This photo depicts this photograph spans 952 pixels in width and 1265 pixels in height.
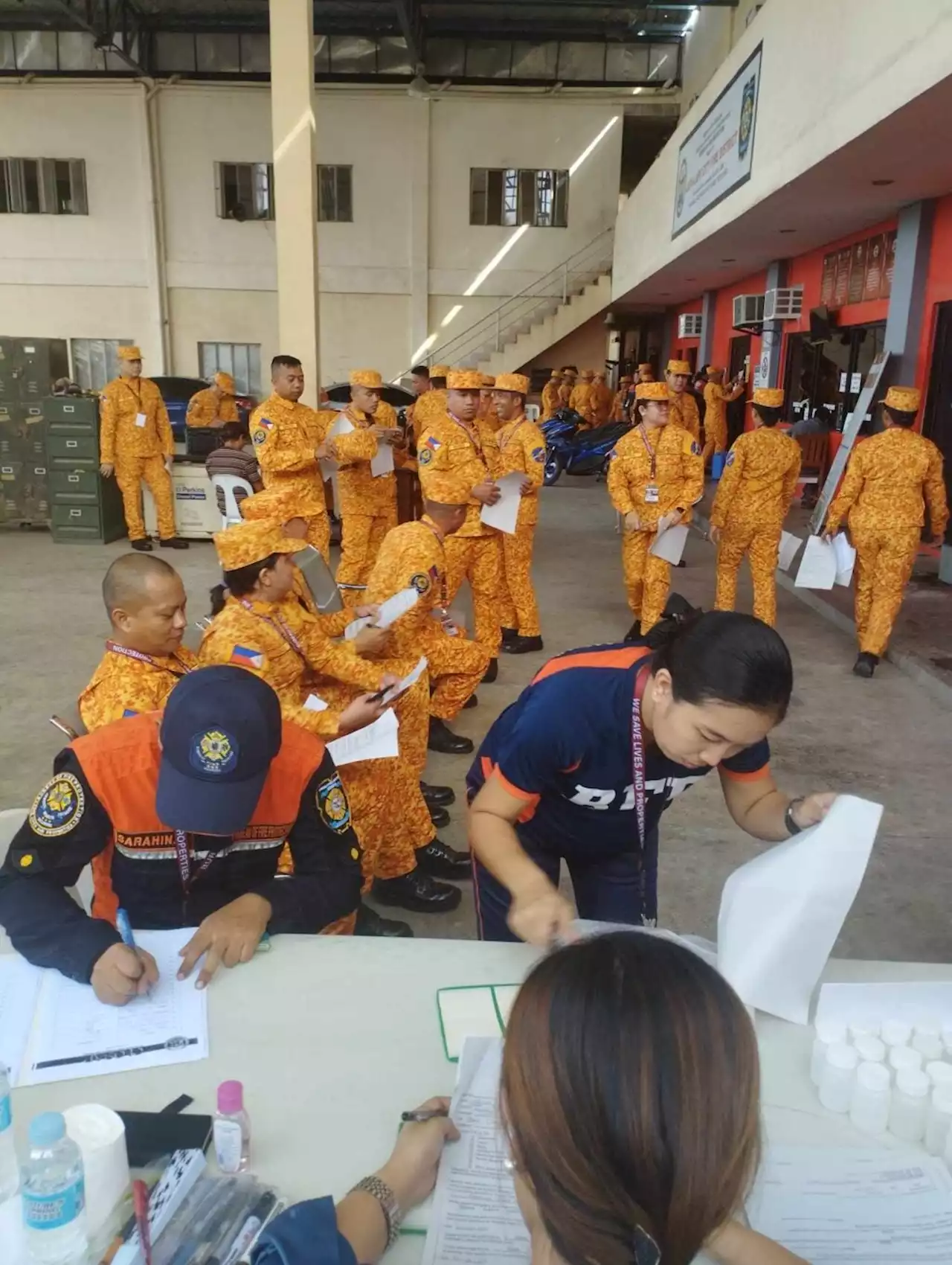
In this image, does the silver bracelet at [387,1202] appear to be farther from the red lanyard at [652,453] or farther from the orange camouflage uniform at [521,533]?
the red lanyard at [652,453]

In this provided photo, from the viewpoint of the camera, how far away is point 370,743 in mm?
2379

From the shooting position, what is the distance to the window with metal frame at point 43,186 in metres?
16.5

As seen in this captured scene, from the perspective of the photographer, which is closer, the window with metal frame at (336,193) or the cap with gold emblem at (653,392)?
the cap with gold emblem at (653,392)

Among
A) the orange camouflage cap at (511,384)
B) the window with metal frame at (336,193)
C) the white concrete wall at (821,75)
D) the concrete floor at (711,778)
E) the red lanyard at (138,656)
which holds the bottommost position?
the concrete floor at (711,778)

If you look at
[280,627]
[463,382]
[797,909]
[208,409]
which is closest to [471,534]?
[463,382]

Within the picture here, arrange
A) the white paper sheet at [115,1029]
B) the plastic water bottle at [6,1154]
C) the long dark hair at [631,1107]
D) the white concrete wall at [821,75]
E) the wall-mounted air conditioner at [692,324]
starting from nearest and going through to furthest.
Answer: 1. the long dark hair at [631,1107]
2. the plastic water bottle at [6,1154]
3. the white paper sheet at [115,1029]
4. the white concrete wall at [821,75]
5. the wall-mounted air conditioner at [692,324]

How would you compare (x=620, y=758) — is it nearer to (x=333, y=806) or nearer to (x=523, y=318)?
(x=333, y=806)

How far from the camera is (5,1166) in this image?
106 centimetres

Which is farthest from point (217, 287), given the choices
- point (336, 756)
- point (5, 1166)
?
point (5, 1166)

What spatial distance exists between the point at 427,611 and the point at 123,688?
1543 mm

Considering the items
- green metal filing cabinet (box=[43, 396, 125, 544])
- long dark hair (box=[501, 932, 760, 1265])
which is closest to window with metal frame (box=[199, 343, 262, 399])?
green metal filing cabinet (box=[43, 396, 125, 544])

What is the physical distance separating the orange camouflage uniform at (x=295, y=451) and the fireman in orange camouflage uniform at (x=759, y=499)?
8.94 feet

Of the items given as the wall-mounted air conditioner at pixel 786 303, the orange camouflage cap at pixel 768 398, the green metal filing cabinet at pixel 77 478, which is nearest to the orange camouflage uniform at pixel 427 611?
the orange camouflage cap at pixel 768 398

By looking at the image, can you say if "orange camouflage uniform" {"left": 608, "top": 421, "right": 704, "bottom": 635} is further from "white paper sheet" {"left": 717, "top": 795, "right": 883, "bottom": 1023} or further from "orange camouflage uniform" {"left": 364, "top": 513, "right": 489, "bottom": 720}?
"white paper sheet" {"left": 717, "top": 795, "right": 883, "bottom": 1023}
